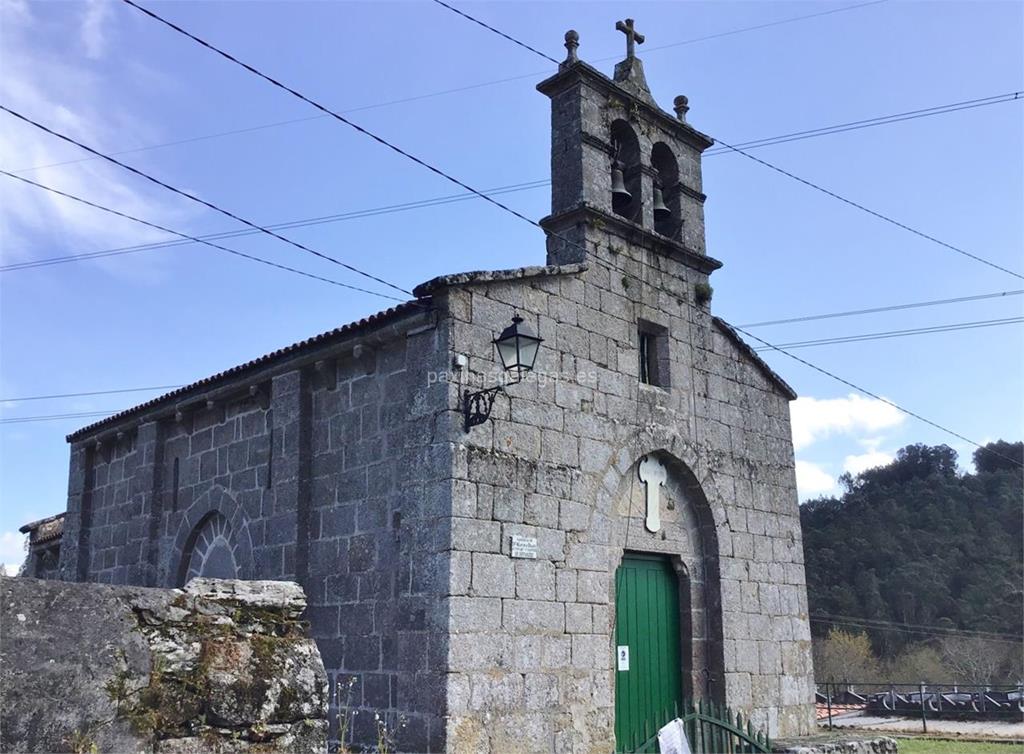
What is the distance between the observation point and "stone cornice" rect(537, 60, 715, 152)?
34.3 ft

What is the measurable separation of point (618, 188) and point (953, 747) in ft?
27.8

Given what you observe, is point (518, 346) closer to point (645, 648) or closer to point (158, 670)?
point (645, 648)

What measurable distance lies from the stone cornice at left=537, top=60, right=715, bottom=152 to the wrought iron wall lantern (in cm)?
355

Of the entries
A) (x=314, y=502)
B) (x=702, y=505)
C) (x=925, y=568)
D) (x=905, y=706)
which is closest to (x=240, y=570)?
(x=314, y=502)

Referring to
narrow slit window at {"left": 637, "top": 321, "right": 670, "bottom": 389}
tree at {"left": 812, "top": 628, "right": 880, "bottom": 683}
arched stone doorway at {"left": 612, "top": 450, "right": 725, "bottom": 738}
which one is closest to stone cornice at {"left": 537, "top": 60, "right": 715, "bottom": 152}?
narrow slit window at {"left": 637, "top": 321, "right": 670, "bottom": 389}

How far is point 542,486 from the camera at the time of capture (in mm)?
8805

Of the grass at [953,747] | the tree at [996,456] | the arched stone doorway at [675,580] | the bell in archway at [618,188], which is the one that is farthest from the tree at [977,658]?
the bell in archway at [618,188]

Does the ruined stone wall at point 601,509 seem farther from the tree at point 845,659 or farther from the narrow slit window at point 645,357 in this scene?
the tree at point 845,659

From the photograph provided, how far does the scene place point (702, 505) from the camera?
10797mm

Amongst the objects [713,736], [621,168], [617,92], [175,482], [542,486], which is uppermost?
[617,92]

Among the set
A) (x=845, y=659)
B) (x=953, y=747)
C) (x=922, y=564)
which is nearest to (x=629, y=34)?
(x=953, y=747)

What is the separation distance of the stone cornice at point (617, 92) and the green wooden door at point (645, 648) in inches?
207

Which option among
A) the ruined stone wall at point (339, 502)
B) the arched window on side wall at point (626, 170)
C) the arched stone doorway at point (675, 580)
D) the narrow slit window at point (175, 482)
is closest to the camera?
the ruined stone wall at point (339, 502)

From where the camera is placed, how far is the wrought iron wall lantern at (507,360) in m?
8.27
